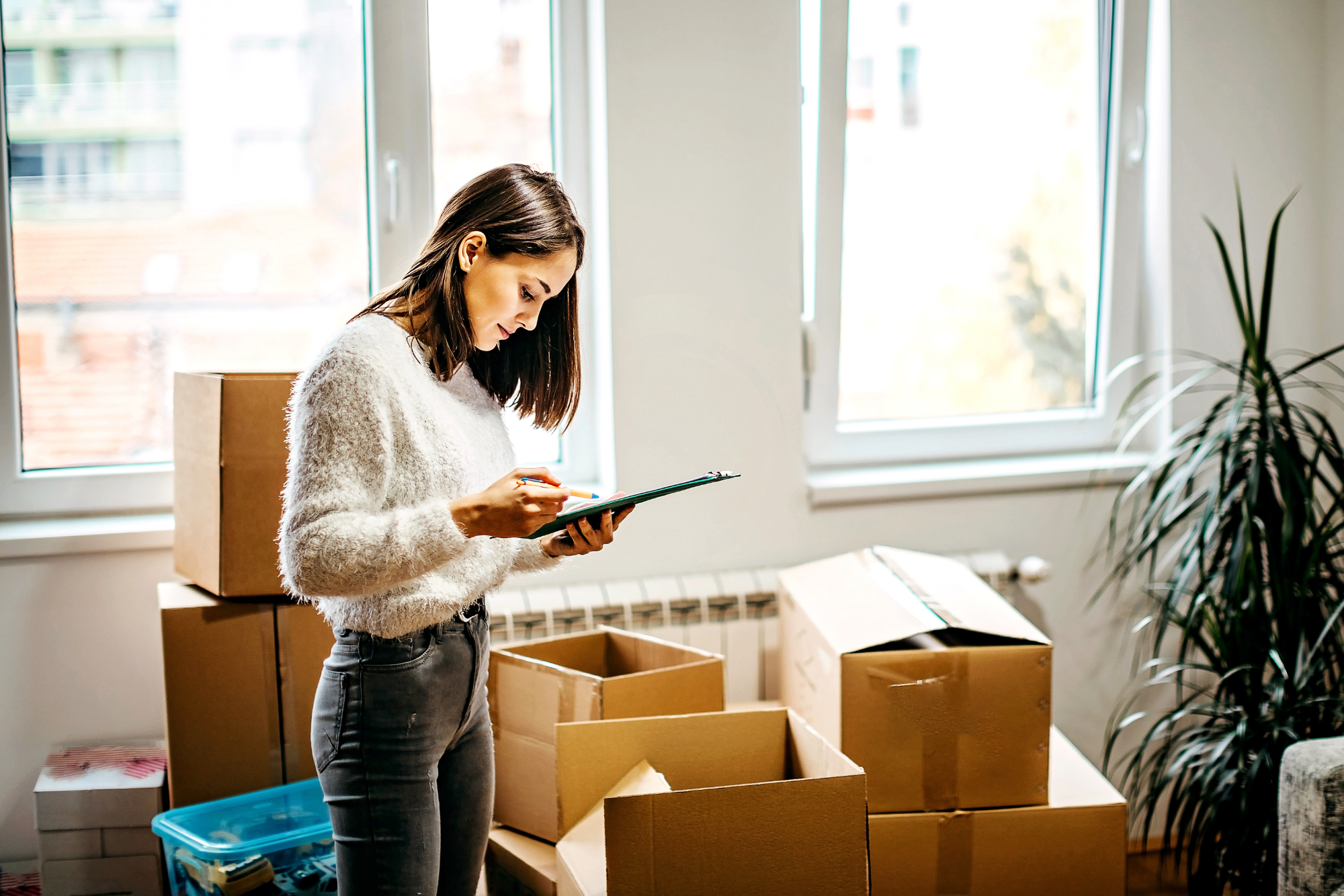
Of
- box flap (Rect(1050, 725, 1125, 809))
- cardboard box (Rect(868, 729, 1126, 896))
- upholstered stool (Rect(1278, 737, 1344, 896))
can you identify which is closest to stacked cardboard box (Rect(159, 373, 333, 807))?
cardboard box (Rect(868, 729, 1126, 896))

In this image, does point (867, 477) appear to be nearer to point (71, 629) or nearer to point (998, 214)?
point (998, 214)

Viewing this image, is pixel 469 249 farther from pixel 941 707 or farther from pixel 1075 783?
pixel 1075 783

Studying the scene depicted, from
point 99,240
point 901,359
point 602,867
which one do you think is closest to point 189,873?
point 602,867

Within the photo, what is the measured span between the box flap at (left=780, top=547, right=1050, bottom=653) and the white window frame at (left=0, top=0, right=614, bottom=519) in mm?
545

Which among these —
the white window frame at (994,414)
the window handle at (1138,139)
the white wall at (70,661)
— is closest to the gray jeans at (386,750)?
the white wall at (70,661)

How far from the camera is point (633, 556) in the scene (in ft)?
7.21

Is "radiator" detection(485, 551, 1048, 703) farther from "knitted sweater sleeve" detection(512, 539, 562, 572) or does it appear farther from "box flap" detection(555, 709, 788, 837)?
"knitted sweater sleeve" detection(512, 539, 562, 572)

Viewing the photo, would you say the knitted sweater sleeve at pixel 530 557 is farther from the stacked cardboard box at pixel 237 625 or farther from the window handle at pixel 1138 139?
the window handle at pixel 1138 139

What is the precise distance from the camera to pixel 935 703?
1641mm

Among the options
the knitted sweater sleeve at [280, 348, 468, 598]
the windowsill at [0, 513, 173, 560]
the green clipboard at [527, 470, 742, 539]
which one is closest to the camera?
the knitted sweater sleeve at [280, 348, 468, 598]

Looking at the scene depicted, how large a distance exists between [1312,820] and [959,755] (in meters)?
0.51

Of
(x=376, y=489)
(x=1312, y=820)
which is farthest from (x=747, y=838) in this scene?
(x=1312, y=820)

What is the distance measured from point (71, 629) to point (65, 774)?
304 millimetres

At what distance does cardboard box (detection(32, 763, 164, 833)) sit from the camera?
168 cm
